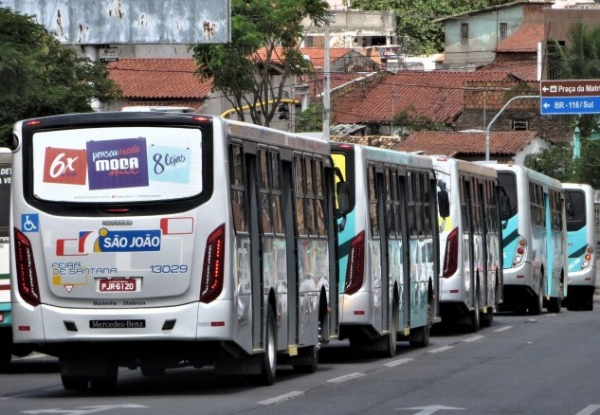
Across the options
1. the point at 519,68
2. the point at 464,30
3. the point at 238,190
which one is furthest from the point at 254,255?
the point at 464,30

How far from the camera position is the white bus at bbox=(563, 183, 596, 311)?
146 ft

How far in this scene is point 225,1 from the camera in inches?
1695

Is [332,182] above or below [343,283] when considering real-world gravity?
above

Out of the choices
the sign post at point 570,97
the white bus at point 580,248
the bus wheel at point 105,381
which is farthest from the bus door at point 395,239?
the sign post at point 570,97

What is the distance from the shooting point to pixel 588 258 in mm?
45531

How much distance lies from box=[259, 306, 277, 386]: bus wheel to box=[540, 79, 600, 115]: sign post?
4383 cm

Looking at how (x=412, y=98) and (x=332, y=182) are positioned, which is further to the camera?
(x=412, y=98)

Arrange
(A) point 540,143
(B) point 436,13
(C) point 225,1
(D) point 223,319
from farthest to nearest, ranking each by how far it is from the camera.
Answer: (B) point 436,13 < (A) point 540,143 < (C) point 225,1 < (D) point 223,319

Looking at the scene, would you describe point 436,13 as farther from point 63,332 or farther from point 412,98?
point 63,332

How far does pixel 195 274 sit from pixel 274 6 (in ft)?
145

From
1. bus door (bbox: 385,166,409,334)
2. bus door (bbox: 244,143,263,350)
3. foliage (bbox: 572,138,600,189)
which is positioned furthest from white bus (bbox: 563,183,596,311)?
bus door (bbox: 244,143,263,350)

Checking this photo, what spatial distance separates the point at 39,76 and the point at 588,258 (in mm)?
20293

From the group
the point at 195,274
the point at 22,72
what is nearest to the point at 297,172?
the point at 195,274

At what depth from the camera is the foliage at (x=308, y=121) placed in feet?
256
